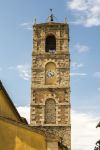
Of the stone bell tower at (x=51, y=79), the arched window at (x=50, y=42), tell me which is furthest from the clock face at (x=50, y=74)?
the arched window at (x=50, y=42)

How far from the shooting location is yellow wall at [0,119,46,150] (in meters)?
16.6

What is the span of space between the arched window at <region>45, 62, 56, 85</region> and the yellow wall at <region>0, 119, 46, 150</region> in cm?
2356

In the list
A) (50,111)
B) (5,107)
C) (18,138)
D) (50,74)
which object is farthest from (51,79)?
(18,138)

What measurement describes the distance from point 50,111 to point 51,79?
3.31 m

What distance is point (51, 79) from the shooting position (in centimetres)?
4203

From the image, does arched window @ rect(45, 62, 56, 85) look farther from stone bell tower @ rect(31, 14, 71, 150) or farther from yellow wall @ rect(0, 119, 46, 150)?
yellow wall @ rect(0, 119, 46, 150)

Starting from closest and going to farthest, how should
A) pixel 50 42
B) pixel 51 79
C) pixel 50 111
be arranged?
1. pixel 50 111
2. pixel 51 79
3. pixel 50 42

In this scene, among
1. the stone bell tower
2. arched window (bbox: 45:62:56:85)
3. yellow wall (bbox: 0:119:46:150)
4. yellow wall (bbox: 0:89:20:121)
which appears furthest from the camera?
arched window (bbox: 45:62:56:85)

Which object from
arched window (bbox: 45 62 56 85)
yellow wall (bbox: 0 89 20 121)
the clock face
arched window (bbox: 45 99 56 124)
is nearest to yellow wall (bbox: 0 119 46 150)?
yellow wall (bbox: 0 89 20 121)

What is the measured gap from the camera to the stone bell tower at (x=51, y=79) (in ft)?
130

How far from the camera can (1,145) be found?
1633cm

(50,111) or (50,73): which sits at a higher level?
(50,73)

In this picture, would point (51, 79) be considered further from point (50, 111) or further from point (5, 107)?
point (5, 107)

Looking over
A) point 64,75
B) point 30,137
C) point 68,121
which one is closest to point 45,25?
point 64,75
